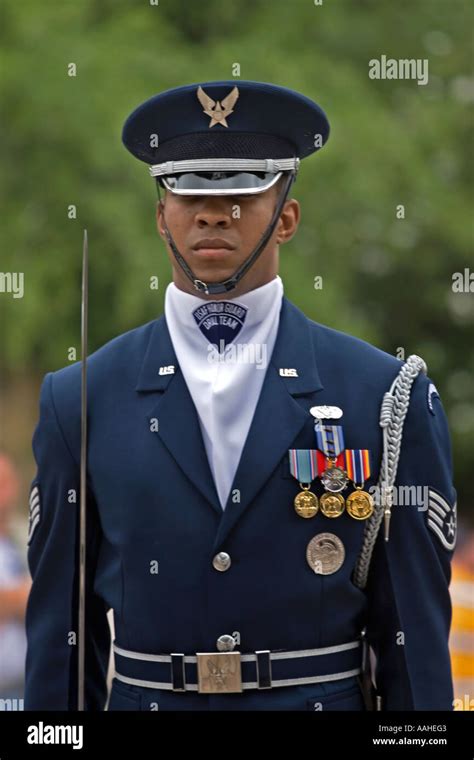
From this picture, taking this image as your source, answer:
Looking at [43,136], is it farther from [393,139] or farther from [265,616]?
[265,616]

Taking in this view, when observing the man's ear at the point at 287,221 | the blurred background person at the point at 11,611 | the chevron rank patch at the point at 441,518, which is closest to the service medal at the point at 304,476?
the chevron rank patch at the point at 441,518

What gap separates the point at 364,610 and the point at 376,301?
546 centimetres

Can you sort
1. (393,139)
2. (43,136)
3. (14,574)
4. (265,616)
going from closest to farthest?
(265,616)
(14,574)
(43,136)
(393,139)

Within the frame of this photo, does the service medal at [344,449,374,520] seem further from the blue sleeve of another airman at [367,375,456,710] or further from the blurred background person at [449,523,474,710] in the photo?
the blurred background person at [449,523,474,710]

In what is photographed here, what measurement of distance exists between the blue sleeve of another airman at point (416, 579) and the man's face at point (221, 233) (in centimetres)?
51

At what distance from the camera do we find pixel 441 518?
4020 mm

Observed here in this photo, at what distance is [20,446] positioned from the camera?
29.0ft

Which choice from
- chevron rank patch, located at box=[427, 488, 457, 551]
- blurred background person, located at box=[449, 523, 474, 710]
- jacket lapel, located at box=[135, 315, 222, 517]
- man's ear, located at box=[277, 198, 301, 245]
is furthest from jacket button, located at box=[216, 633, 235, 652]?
blurred background person, located at box=[449, 523, 474, 710]

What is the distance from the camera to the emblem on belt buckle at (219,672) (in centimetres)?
387

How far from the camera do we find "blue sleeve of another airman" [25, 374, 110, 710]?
13.4 feet

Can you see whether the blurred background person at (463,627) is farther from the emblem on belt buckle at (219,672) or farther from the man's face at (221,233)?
the man's face at (221,233)

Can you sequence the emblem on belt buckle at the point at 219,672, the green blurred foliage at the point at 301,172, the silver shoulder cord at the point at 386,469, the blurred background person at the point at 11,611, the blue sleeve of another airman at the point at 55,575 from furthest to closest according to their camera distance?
the green blurred foliage at the point at 301,172
the blurred background person at the point at 11,611
the blue sleeve of another airman at the point at 55,575
the silver shoulder cord at the point at 386,469
the emblem on belt buckle at the point at 219,672

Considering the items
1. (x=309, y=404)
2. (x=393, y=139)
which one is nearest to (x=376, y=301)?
(x=393, y=139)

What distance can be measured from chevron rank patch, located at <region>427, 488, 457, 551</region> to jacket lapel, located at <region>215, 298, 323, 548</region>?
14.1 inches
